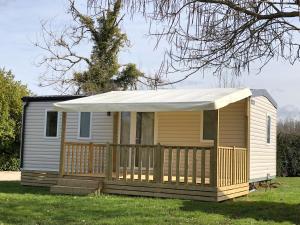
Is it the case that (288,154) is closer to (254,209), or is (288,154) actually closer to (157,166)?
(157,166)

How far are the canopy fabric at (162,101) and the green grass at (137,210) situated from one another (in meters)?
2.22

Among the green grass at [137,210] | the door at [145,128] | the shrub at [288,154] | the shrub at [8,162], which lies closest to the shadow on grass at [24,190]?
the green grass at [137,210]

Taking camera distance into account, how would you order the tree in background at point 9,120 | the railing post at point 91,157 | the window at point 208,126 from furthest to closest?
the tree in background at point 9,120, the window at point 208,126, the railing post at point 91,157

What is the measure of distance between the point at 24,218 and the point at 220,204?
4622mm

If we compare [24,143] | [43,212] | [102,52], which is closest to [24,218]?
[43,212]

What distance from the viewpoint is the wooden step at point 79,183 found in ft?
45.0

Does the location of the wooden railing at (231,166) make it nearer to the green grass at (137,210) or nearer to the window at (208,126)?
Result: the green grass at (137,210)

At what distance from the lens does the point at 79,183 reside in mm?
13930

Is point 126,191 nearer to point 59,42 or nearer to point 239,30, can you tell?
point 239,30

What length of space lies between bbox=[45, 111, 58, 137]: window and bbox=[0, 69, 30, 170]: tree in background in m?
7.32

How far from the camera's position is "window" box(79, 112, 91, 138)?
16797 millimetres

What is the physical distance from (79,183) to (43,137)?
3985 mm

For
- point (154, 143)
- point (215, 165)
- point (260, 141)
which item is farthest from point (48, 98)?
point (215, 165)

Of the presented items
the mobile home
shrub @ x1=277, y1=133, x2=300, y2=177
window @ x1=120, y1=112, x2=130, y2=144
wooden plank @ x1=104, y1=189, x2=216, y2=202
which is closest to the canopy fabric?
the mobile home
